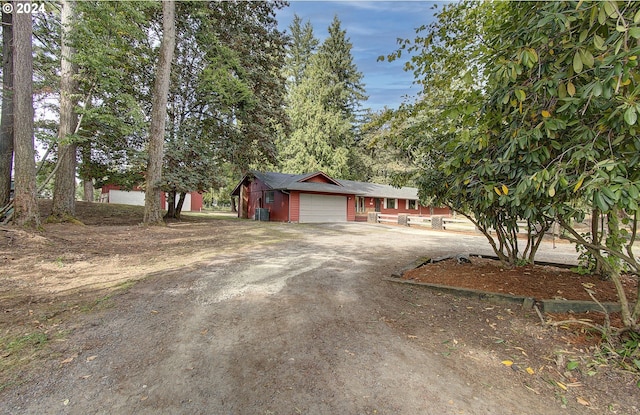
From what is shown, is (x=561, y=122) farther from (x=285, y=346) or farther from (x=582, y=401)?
(x=285, y=346)

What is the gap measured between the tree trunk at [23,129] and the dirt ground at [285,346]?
238cm

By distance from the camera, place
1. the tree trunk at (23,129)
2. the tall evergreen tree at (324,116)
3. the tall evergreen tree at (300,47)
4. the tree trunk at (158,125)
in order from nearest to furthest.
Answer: the tree trunk at (23,129), the tree trunk at (158,125), the tall evergreen tree at (324,116), the tall evergreen tree at (300,47)

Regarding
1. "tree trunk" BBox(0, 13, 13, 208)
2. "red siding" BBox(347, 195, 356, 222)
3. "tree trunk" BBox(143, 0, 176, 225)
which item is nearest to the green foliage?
"tree trunk" BBox(143, 0, 176, 225)

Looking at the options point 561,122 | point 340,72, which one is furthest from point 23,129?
point 340,72

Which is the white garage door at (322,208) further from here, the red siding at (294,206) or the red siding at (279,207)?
the red siding at (279,207)

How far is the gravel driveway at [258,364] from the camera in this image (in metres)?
1.87

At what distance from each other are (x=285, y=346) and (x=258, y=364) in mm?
339

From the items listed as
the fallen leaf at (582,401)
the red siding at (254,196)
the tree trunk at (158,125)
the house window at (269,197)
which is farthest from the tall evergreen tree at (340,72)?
the fallen leaf at (582,401)

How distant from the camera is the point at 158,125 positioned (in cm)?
1062

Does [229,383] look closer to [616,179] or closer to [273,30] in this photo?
[616,179]

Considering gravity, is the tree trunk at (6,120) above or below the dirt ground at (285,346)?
above

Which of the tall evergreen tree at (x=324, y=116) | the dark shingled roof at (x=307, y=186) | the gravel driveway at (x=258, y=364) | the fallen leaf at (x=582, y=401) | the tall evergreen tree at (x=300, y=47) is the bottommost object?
the fallen leaf at (x=582, y=401)

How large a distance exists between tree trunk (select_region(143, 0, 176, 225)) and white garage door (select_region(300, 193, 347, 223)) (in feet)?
28.4

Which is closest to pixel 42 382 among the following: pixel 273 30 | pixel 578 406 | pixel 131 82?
pixel 578 406
